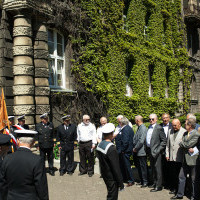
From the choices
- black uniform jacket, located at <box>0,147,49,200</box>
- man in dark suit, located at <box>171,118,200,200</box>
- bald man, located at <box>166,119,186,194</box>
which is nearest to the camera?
black uniform jacket, located at <box>0,147,49,200</box>

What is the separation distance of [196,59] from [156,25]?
808 centimetres

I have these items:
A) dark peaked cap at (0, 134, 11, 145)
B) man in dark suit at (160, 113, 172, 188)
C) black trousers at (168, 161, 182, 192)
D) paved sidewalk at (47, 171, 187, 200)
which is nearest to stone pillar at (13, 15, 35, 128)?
paved sidewalk at (47, 171, 187, 200)

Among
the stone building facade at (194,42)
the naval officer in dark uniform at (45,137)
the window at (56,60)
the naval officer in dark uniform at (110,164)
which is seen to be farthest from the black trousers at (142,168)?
the stone building facade at (194,42)

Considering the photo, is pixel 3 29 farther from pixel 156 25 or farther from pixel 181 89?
pixel 181 89

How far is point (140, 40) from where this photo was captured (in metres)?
17.4

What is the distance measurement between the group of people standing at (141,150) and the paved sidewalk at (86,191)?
27 centimetres

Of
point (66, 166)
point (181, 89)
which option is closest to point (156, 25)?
point (181, 89)

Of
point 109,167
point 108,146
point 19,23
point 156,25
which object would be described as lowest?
point 109,167

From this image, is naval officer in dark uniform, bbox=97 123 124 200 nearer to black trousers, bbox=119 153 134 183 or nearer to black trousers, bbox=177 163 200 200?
black trousers, bbox=177 163 200 200

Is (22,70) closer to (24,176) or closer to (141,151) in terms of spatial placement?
(141,151)

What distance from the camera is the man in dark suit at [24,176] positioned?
348 cm

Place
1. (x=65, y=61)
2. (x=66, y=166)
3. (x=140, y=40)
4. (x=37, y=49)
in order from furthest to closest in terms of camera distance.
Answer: (x=140, y=40), (x=65, y=61), (x=37, y=49), (x=66, y=166)

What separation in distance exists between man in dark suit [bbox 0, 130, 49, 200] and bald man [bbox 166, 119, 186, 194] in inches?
155

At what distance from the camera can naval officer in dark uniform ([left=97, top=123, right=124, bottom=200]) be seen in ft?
15.1
